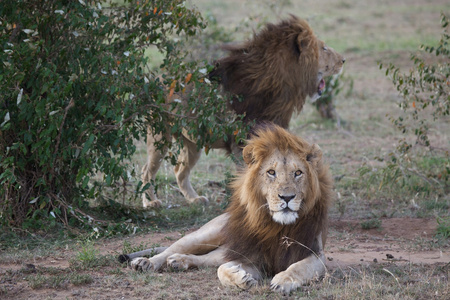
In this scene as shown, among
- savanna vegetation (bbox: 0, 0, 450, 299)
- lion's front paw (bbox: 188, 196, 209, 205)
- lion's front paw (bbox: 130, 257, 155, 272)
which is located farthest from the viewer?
lion's front paw (bbox: 188, 196, 209, 205)

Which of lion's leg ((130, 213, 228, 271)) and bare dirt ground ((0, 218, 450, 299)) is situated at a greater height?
lion's leg ((130, 213, 228, 271))

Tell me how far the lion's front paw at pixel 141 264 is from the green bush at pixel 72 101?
99 cm

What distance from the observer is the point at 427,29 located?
17.8 meters

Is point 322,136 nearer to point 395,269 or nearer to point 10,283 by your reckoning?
point 395,269

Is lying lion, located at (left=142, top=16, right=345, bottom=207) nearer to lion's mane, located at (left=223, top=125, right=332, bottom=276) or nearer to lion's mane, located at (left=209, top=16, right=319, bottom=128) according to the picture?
lion's mane, located at (left=209, top=16, right=319, bottom=128)

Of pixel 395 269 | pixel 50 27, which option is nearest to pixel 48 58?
pixel 50 27

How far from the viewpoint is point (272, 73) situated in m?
5.87

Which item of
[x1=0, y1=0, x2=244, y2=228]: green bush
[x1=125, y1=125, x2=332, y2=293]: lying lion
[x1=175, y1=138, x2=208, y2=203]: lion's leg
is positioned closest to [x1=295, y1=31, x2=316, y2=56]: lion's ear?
[x1=0, y1=0, x2=244, y2=228]: green bush

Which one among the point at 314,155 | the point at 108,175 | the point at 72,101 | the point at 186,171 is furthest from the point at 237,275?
the point at 186,171

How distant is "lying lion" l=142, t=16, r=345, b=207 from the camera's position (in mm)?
5871

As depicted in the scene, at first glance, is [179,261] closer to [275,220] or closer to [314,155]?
[275,220]

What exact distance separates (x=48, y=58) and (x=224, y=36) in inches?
220

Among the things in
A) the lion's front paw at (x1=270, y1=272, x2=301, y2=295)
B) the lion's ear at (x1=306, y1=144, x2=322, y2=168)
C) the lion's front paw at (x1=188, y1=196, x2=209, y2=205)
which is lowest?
the lion's front paw at (x1=188, y1=196, x2=209, y2=205)

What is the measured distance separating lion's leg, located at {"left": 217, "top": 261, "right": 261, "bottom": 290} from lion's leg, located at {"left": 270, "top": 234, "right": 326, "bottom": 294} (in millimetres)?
138
